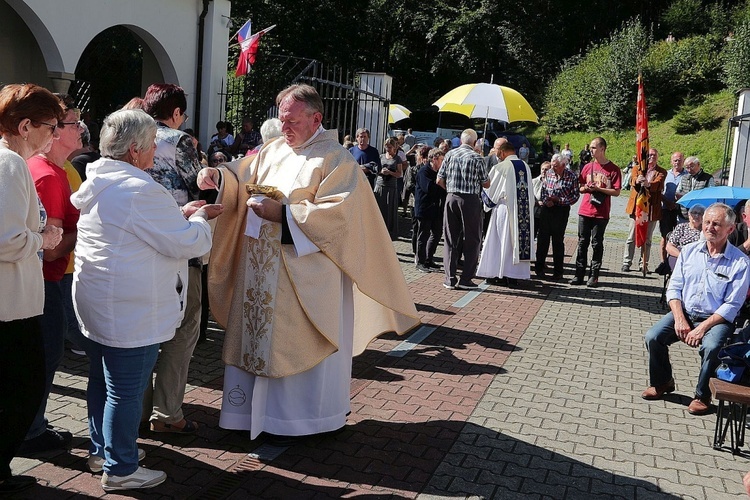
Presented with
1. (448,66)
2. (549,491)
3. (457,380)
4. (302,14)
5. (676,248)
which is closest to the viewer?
(549,491)

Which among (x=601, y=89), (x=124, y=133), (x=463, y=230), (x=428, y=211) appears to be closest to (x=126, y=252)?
(x=124, y=133)

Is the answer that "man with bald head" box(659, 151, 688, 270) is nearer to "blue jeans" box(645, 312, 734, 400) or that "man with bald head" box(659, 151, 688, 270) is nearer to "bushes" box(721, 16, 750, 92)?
"blue jeans" box(645, 312, 734, 400)

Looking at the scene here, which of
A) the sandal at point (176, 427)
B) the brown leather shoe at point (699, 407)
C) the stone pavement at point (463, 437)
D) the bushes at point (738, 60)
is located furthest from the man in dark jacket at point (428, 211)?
the bushes at point (738, 60)

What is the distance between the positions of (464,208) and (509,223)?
0.82 m

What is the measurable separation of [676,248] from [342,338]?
5173 mm

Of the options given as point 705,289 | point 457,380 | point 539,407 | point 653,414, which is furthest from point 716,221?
point 457,380

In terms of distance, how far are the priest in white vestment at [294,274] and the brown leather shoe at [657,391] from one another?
263 centimetres

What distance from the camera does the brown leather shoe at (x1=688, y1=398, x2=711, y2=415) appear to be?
18.3 ft

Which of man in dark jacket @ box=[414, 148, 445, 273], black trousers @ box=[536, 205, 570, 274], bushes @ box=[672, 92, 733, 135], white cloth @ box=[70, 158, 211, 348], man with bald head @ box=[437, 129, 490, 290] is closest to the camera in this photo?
white cloth @ box=[70, 158, 211, 348]

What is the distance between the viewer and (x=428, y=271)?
37.0 feet

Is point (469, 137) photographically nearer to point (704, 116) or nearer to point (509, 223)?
point (509, 223)

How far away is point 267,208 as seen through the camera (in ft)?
13.9

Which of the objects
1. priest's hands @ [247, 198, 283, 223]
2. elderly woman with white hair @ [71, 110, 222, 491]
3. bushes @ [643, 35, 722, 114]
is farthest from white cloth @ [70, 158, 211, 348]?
bushes @ [643, 35, 722, 114]

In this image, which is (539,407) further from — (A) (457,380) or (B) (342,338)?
(B) (342,338)
